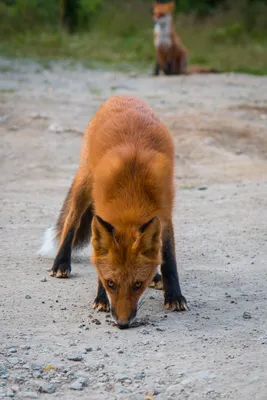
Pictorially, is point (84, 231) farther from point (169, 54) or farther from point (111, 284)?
point (169, 54)

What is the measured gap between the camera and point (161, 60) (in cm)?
1981

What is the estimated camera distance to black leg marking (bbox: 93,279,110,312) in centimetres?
553

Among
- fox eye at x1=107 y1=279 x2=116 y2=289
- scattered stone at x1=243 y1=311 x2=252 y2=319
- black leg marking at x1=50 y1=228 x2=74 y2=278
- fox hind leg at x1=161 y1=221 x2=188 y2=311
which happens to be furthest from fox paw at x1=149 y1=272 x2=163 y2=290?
fox eye at x1=107 y1=279 x2=116 y2=289

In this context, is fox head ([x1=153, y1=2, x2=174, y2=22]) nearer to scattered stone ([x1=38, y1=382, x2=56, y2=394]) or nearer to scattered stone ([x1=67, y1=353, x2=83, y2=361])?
scattered stone ([x1=67, y1=353, x2=83, y2=361])

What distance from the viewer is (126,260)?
5004 mm

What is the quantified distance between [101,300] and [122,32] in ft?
75.8

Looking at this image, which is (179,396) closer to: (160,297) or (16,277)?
(160,297)

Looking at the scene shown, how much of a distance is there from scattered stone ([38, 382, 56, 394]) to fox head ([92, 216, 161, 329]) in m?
0.86

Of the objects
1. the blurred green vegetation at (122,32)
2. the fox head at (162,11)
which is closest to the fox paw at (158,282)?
the blurred green vegetation at (122,32)

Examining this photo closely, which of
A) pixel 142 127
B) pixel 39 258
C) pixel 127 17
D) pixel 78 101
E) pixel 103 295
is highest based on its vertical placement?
pixel 142 127

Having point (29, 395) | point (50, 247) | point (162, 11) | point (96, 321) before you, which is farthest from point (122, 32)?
point (29, 395)

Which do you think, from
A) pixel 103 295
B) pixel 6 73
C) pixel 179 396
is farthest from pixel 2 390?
pixel 6 73

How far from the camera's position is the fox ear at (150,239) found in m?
4.94

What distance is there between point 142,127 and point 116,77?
12315 millimetres
